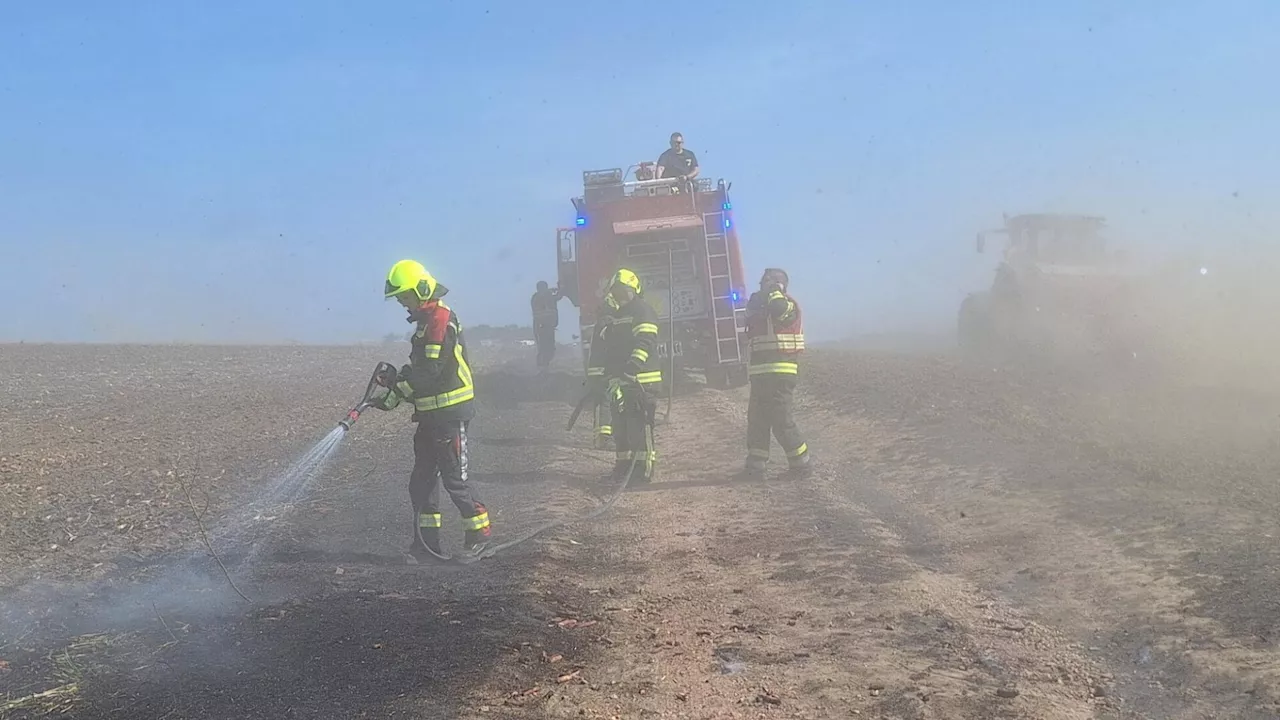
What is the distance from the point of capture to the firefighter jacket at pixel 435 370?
674 cm

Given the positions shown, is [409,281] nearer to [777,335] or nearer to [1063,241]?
[777,335]

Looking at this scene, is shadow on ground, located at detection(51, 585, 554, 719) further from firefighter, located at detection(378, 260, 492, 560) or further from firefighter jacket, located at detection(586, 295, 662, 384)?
firefighter jacket, located at detection(586, 295, 662, 384)

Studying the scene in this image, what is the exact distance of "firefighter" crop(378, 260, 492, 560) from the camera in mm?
6734

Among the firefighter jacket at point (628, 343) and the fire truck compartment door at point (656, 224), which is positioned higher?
the fire truck compartment door at point (656, 224)

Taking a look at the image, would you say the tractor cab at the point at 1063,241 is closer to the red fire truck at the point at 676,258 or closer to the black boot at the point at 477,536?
the red fire truck at the point at 676,258

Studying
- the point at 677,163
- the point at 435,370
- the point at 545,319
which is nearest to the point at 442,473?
the point at 435,370

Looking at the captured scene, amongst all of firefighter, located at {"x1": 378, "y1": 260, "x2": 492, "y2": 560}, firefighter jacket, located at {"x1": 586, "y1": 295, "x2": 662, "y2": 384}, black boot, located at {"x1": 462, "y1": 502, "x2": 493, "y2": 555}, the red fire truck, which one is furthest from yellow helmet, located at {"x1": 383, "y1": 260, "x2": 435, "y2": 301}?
the red fire truck

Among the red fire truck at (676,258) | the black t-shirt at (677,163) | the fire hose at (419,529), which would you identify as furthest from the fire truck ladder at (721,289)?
the fire hose at (419,529)

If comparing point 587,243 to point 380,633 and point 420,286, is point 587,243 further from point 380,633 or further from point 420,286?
point 380,633

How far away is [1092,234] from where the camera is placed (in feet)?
74.5

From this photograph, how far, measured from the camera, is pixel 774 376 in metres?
9.52

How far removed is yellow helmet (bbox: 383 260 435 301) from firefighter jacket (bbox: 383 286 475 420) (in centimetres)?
9

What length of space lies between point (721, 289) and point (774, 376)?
6.32 m

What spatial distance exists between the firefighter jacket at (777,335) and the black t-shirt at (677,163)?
7.74 metres
